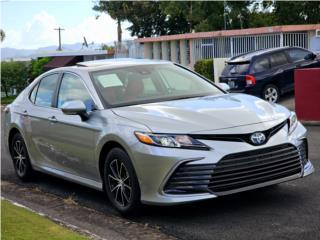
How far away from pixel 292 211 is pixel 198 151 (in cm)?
117

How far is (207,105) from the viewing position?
604 centimetres

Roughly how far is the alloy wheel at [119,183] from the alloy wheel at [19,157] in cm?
254

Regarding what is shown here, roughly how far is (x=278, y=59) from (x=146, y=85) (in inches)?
434

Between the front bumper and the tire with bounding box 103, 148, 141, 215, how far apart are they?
0.11m

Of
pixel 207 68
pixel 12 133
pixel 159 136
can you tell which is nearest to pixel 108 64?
pixel 159 136

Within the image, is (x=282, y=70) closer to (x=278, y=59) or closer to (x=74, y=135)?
(x=278, y=59)

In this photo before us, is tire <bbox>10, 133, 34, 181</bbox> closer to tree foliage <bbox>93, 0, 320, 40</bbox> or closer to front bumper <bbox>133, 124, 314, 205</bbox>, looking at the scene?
front bumper <bbox>133, 124, 314, 205</bbox>

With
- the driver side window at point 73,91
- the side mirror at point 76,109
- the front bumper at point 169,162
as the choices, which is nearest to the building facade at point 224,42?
the driver side window at point 73,91

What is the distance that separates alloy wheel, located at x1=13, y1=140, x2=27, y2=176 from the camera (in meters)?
8.23

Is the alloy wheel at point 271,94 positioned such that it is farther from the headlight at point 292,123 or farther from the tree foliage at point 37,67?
the tree foliage at point 37,67

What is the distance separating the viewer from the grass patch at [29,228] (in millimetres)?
5062

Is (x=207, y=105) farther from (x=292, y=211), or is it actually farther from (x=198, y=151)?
(x=292, y=211)

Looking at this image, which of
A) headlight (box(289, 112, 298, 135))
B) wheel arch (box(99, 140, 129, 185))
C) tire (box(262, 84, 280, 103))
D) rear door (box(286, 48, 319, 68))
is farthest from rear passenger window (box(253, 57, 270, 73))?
wheel arch (box(99, 140, 129, 185))

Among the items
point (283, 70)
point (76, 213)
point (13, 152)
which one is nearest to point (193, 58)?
point (283, 70)
